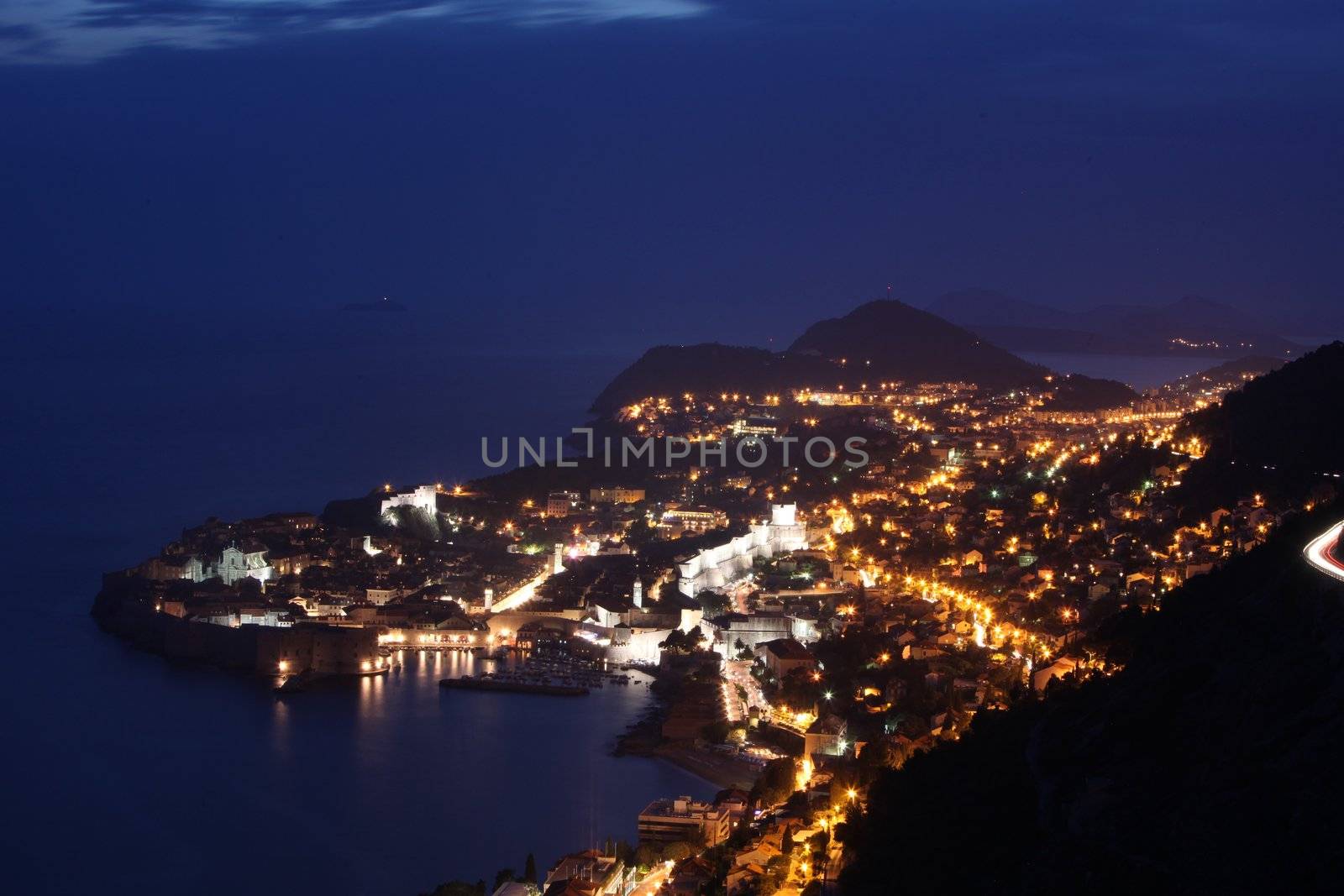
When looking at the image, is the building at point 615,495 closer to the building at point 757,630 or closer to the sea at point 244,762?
the sea at point 244,762

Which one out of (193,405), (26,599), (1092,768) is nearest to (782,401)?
(193,405)

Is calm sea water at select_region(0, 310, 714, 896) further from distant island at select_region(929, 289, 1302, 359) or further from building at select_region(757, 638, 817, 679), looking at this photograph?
distant island at select_region(929, 289, 1302, 359)

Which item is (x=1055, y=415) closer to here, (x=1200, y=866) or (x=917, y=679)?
(x=917, y=679)

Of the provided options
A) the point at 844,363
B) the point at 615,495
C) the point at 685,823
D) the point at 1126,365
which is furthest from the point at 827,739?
the point at 1126,365

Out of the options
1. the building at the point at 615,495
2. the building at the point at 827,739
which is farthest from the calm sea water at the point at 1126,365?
the building at the point at 827,739

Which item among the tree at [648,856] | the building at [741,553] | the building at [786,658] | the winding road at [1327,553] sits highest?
the winding road at [1327,553]

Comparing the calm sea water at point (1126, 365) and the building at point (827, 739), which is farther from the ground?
the building at point (827, 739)
